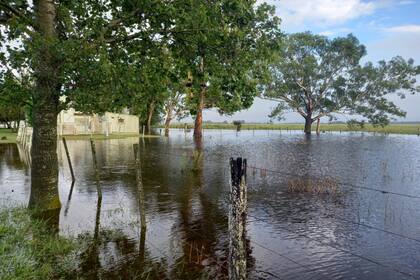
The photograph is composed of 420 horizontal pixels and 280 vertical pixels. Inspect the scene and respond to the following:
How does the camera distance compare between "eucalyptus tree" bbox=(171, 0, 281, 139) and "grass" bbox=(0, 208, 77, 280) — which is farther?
"eucalyptus tree" bbox=(171, 0, 281, 139)

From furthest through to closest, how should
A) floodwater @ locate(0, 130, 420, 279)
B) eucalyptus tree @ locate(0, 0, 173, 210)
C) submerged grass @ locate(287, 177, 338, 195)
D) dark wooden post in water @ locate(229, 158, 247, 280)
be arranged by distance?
1. submerged grass @ locate(287, 177, 338, 195)
2. eucalyptus tree @ locate(0, 0, 173, 210)
3. floodwater @ locate(0, 130, 420, 279)
4. dark wooden post in water @ locate(229, 158, 247, 280)

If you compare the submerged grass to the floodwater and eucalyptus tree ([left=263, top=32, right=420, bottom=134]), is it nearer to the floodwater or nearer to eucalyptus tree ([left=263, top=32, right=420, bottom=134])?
the floodwater

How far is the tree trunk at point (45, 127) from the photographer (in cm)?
1088

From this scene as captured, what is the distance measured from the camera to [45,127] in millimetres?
11586

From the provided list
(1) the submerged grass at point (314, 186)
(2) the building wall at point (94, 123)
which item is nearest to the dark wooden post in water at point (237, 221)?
(1) the submerged grass at point (314, 186)

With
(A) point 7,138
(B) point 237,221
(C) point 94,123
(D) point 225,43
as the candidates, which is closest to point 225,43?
(D) point 225,43

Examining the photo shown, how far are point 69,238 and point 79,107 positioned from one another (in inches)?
181

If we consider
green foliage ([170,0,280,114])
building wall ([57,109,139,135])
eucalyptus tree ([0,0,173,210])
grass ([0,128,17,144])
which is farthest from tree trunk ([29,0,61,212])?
building wall ([57,109,139,135])

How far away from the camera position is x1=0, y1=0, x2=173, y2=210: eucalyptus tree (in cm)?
1032

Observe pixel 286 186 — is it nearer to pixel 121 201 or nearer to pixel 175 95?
pixel 121 201

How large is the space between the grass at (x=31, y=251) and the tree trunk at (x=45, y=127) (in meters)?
1.43

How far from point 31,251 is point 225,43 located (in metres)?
8.82

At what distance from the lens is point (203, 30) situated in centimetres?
1226

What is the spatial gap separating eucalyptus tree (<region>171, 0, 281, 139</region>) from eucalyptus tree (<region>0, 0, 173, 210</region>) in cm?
91
